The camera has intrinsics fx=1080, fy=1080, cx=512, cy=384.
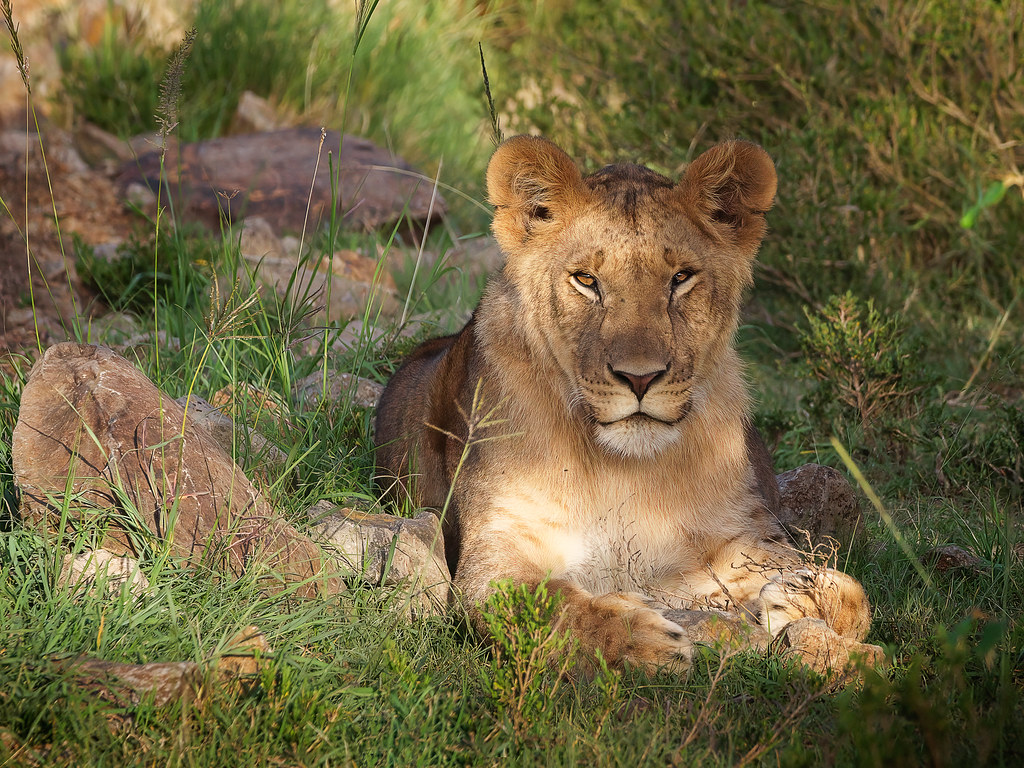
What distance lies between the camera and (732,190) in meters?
3.46

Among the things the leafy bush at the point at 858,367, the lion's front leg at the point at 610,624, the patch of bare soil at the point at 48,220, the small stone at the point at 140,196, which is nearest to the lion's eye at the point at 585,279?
the lion's front leg at the point at 610,624

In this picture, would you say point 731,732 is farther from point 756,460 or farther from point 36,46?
point 36,46

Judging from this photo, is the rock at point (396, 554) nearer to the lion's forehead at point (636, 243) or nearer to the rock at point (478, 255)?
the lion's forehead at point (636, 243)

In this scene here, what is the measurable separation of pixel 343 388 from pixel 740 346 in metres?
2.35

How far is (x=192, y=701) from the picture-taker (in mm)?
2428

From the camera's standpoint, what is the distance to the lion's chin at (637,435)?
3.12m

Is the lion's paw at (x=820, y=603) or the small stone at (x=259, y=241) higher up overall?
the lion's paw at (x=820, y=603)

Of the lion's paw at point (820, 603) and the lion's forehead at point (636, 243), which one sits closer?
the lion's paw at point (820, 603)

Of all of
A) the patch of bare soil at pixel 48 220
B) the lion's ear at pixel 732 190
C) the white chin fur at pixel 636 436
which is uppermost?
the lion's ear at pixel 732 190

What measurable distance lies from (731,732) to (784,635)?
1.76 feet

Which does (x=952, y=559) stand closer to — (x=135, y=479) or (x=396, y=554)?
(x=396, y=554)

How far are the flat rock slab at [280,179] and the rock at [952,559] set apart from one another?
548 centimetres

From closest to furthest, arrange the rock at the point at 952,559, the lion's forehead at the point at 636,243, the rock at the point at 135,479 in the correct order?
the rock at the point at 135,479
the lion's forehead at the point at 636,243
the rock at the point at 952,559

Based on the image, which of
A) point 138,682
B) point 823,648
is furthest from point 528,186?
point 138,682
